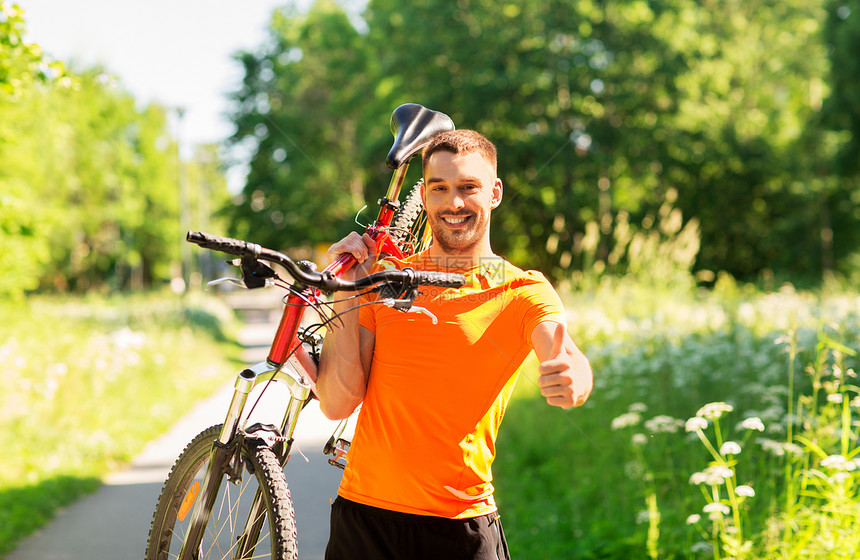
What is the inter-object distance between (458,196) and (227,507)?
123cm

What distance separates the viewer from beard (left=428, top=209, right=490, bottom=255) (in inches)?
93.4

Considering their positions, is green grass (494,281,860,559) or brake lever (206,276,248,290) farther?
green grass (494,281,860,559)

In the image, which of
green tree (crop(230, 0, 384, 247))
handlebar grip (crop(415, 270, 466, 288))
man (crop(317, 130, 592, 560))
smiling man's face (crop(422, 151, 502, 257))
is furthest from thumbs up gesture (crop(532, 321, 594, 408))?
green tree (crop(230, 0, 384, 247))

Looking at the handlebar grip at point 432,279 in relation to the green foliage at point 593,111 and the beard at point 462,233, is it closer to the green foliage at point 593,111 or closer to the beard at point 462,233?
the beard at point 462,233

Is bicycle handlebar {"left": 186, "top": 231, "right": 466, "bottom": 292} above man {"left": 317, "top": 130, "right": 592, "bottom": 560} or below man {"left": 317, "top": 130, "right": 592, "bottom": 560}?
above

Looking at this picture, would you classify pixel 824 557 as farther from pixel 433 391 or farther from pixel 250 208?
pixel 250 208

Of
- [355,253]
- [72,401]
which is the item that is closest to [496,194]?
[355,253]

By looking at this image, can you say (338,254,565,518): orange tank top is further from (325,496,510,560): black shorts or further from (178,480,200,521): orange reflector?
(178,480,200,521): orange reflector

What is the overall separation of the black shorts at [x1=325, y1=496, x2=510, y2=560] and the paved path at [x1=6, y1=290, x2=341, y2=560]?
3190 mm

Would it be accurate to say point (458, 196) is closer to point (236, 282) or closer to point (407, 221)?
point (407, 221)

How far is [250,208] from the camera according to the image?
33.1 m

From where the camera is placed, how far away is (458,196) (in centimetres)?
235

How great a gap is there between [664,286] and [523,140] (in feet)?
49.1

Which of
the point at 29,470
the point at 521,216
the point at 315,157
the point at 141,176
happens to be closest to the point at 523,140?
the point at 521,216
